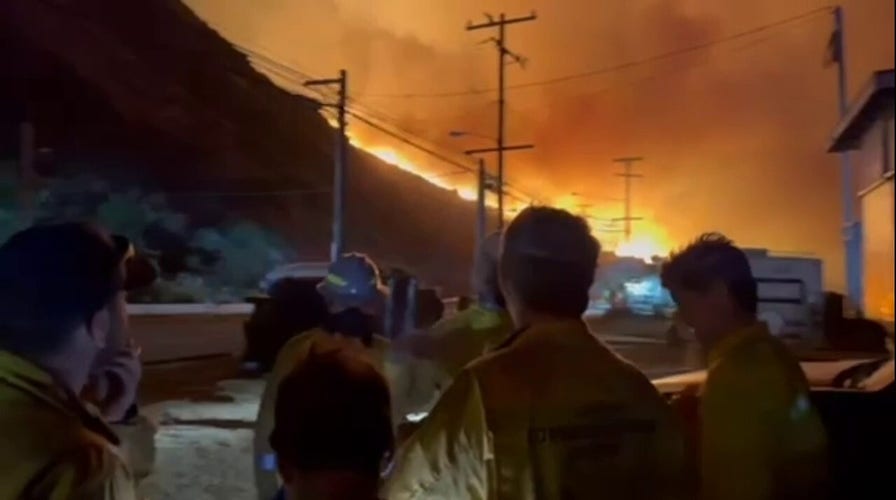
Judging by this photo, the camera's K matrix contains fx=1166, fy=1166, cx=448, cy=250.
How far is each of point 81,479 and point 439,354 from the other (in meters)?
1.53

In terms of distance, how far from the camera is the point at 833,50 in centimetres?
234

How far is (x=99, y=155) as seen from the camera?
1681 centimetres

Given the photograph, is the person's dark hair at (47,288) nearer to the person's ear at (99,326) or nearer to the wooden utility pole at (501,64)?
the person's ear at (99,326)

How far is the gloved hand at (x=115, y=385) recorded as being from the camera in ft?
5.04

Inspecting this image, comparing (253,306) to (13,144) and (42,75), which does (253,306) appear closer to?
(13,144)

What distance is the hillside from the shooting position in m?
6.74

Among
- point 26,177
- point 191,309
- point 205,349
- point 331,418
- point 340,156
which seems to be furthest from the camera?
point 205,349

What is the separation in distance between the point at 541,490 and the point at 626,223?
163 centimetres

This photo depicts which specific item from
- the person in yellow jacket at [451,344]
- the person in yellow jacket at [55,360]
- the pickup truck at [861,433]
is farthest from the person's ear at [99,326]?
the pickup truck at [861,433]

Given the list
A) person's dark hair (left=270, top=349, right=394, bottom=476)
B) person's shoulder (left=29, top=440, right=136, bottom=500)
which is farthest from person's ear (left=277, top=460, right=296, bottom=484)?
person's shoulder (left=29, top=440, right=136, bottom=500)

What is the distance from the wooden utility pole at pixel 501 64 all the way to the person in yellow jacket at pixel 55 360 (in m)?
1.73

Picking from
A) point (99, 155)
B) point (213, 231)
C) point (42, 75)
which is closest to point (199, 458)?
point (213, 231)

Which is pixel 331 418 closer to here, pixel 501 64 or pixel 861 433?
pixel 861 433

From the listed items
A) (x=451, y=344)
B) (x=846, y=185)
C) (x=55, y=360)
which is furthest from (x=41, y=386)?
(x=846, y=185)
